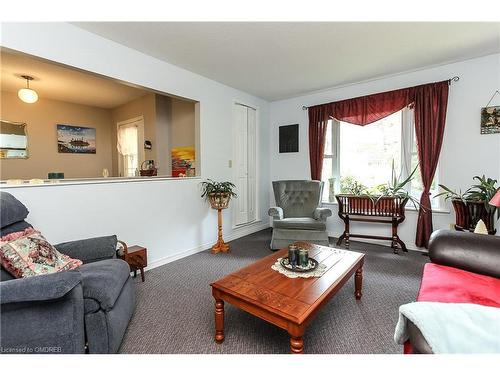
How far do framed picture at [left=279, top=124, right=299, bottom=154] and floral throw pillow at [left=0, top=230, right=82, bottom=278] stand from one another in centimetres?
365

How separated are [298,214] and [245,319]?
206 cm

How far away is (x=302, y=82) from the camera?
144 inches

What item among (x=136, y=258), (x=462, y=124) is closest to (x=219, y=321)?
(x=136, y=258)

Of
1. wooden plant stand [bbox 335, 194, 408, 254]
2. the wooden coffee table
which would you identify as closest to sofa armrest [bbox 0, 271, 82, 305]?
the wooden coffee table

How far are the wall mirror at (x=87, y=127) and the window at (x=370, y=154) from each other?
2.27 metres

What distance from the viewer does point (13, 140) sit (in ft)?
13.3

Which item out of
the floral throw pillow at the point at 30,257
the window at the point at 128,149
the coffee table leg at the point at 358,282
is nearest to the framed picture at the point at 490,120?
the coffee table leg at the point at 358,282

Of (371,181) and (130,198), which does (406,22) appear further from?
(130,198)

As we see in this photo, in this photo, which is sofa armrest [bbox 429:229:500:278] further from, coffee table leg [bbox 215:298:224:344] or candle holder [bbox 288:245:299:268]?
coffee table leg [bbox 215:298:224:344]

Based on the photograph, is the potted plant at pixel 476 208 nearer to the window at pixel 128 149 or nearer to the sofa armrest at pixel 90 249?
the sofa armrest at pixel 90 249

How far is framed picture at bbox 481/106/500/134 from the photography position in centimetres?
276

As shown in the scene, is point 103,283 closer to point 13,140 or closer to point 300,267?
point 300,267

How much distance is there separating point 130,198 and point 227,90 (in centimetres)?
223
